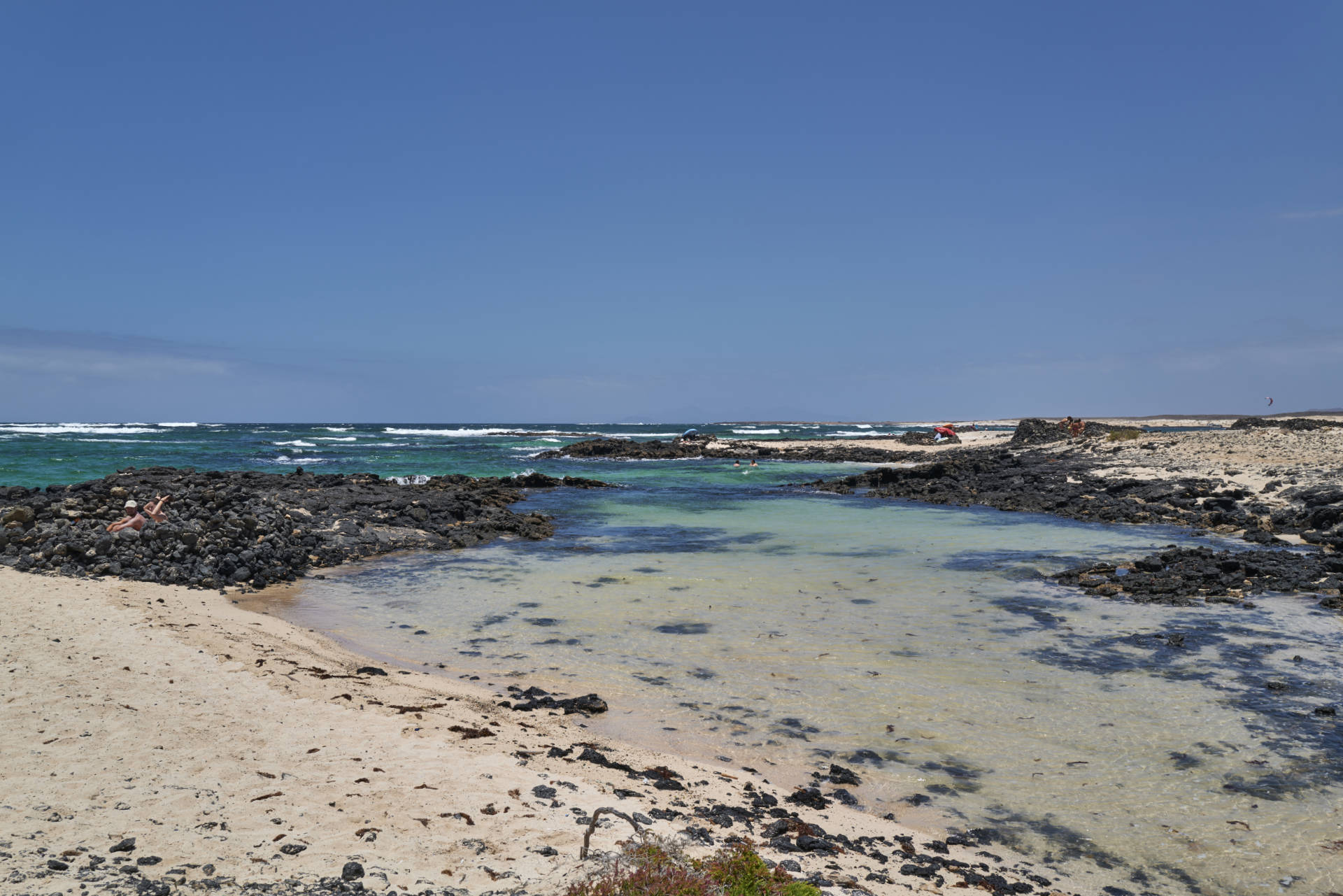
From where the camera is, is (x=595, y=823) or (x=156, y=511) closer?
(x=595, y=823)

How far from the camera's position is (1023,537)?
16797mm

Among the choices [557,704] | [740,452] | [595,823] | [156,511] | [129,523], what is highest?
[156,511]

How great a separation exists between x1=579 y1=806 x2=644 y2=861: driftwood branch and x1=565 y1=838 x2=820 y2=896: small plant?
0.19m

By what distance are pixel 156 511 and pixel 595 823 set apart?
38.2 feet

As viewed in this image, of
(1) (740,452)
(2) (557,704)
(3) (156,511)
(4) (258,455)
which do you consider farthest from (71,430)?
Result: (2) (557,704)

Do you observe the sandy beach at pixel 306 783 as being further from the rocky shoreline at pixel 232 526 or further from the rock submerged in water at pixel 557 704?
the rocky shoreline at pixel 232 526

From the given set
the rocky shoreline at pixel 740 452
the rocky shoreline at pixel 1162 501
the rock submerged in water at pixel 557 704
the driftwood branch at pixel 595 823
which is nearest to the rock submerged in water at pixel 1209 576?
the rocky shoreline at pixel 1162 501

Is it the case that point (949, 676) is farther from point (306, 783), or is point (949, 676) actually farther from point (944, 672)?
point (306, 783)

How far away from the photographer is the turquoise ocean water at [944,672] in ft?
15.8

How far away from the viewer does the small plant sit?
3268 millimetres

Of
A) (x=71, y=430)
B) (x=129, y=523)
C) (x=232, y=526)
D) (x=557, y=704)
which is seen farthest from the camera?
(x=71, y=430)

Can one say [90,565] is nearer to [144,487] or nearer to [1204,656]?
[144,487]

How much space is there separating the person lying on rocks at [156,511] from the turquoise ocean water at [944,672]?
278 cm

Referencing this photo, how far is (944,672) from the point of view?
758 centimetres
